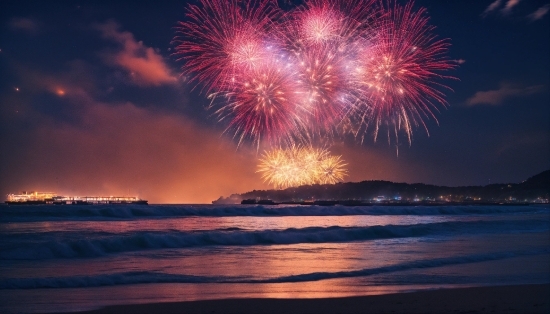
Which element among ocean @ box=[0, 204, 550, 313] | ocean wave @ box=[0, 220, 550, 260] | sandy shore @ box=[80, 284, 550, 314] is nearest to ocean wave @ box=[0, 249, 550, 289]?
ocean @ box=[0, 204, 550, 313]

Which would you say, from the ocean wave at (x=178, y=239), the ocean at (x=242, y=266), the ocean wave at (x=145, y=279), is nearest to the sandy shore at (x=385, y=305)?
the ocean at (x=242, y=266)

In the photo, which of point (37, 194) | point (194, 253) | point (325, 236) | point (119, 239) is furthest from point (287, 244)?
point (37, 194)

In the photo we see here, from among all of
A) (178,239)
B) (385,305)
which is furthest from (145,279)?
(178,239)

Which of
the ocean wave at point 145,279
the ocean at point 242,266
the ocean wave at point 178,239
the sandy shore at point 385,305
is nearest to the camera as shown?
the sandy shore at point 385,305

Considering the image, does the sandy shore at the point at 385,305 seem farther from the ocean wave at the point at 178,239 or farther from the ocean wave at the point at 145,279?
the ocean wave at the point at 178,239

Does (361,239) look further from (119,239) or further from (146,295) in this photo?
(146,295)

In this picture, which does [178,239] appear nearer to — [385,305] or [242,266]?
[242,266]

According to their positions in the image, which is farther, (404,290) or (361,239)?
(361,239)
